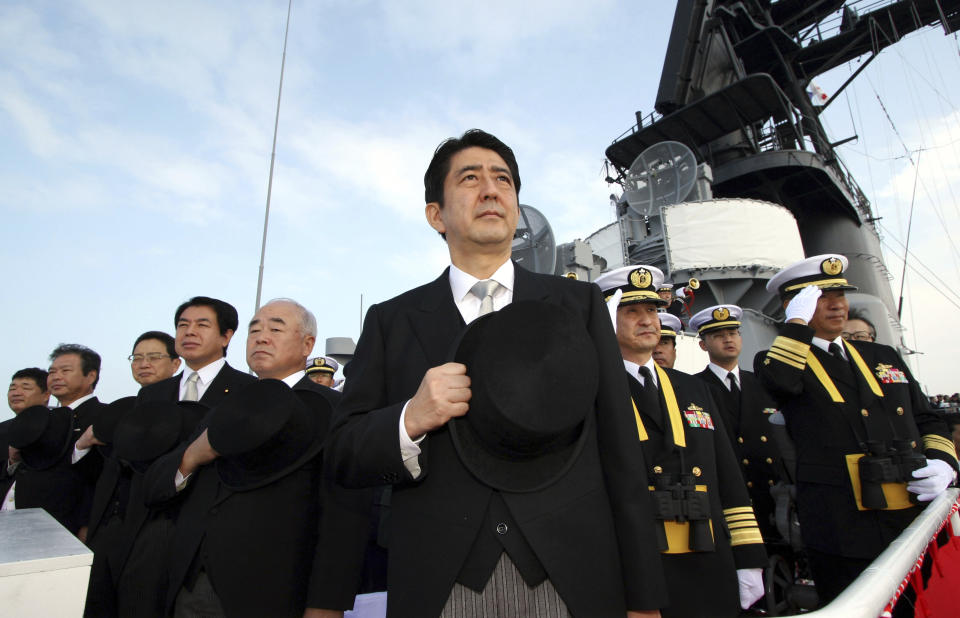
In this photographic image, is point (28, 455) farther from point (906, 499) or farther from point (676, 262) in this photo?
point (676, 262)

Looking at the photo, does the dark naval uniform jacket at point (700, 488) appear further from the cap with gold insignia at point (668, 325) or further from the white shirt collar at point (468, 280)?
the cap with gold insignia at point (668, 325)

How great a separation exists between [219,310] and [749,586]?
388cm

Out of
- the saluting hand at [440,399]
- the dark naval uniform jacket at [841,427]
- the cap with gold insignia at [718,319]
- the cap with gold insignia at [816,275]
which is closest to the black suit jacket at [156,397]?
the saluting hand at [440,399]

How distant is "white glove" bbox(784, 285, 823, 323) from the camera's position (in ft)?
10.8

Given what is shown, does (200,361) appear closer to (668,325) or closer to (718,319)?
(668,325)

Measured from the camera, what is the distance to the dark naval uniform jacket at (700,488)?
255 cm

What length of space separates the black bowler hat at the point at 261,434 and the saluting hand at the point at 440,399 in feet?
4.05

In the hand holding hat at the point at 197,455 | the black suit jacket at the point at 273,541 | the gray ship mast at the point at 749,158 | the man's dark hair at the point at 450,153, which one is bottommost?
the black suit jacket at the point at 273,541

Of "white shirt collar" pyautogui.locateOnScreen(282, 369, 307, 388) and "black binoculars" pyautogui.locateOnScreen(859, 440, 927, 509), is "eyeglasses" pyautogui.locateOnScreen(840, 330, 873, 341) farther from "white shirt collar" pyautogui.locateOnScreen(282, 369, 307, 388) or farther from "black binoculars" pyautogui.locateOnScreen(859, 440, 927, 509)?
"white shirt collar" pyautogui.locateOnScreen(282, 369, 307, 388)

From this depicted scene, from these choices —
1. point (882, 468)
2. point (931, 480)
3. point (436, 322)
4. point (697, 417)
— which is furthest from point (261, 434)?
point (931, 480)

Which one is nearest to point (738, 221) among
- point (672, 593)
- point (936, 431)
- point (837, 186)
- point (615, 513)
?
point (837, 186)

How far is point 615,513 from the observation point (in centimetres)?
143

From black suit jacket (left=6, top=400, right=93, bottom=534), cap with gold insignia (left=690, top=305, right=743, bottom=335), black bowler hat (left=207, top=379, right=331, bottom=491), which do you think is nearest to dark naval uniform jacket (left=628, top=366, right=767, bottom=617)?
black bowler hat (left=207, top=379, right=331, bottom=491)

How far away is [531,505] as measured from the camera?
1.32 metres
